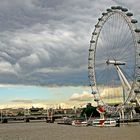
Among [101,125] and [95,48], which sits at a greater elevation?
[95,48]

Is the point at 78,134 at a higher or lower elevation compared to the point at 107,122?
Result: lower

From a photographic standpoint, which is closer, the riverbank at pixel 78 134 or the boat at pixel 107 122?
the riverbank at pixel 78 134

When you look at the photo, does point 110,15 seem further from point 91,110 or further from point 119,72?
point 91,110

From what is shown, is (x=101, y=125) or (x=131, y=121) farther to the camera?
(x=131, y=121)

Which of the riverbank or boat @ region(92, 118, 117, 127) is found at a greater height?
boat @ region(92, 118, 117, 127)

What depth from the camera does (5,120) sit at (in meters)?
195

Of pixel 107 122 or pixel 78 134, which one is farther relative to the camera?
pixel 107 122

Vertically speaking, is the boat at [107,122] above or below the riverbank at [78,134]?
above

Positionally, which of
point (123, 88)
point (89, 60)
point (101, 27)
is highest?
point (101, 27)

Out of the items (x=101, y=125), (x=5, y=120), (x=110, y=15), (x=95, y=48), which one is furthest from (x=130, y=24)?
(x=5, y=120)

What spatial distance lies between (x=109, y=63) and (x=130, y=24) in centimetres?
1002

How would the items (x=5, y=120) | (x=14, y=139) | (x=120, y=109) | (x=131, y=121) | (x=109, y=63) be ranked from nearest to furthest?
1. (x=14, y=139)
2. (x=109, y=63)
3. (x=120, y=109)
4. (x=131, y=121)
5. (x=5, y=120)

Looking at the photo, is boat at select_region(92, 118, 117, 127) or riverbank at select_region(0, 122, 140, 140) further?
boat at select_region(92, 118, 117, 127)

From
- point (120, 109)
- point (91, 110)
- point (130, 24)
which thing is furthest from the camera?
point (91, 110)
